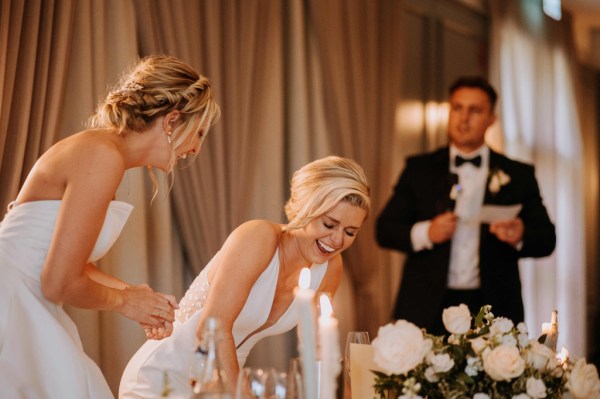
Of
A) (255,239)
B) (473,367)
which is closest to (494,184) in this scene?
(255,239)

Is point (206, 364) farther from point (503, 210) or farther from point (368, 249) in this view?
point (368, 249)

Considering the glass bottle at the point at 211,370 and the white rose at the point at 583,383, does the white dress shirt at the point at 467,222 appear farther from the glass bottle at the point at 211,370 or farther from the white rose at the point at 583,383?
the glass bottle at the point at 211,370

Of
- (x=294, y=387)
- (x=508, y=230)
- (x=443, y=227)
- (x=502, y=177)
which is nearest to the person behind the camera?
(x=294, y=387)

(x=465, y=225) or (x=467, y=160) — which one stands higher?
(x=467, y=160)

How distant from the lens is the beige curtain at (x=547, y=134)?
749 centimetres

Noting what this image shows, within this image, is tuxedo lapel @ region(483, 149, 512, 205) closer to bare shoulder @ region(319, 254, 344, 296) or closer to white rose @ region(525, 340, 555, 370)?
bare shoulder @ region(319, 254, 344, 296)

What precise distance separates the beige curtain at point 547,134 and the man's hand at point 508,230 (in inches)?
105

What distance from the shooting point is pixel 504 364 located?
1.92 meters

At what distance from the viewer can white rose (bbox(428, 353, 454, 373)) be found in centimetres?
193

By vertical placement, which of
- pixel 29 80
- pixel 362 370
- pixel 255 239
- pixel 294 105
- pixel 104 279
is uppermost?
pixel 294 105

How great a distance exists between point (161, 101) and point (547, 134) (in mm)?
6435

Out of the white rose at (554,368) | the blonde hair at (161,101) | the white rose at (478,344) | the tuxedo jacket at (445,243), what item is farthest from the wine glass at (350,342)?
the tuxedo jacket at (445,243)

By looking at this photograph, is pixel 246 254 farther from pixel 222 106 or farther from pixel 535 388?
pixel 222 106

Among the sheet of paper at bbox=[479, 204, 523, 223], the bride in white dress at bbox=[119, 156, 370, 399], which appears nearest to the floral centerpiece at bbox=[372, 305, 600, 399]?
the bride in white dress at bbox=[119, 156, 370, 399]
